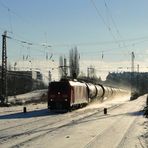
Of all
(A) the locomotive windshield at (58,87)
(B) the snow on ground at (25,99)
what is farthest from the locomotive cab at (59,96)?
(B) the snow on ground at (25,99)

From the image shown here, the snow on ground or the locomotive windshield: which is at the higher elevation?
the locomotive windshield

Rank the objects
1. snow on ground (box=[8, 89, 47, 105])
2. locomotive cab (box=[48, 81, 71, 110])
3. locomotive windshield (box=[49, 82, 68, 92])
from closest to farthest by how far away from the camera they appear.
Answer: locomotive cab (box=[48, 81, 71, 110]), locomotive windshield (box=[49, 82, 68, 92]), snow on ground (box=[8, 89, 47, 105])

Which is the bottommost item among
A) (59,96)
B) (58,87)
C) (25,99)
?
(25,99)

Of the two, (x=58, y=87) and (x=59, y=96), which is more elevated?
(x=58, y=87)

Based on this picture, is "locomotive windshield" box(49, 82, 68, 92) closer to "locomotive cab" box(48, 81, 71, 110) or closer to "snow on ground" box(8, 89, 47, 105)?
"locomotive cab" box(48, 81, 71, 110)

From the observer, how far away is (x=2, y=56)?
56469mm

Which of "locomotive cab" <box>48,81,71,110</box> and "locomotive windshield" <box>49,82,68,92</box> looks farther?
"locomotive windshield" <box>49,82,68,92</box>

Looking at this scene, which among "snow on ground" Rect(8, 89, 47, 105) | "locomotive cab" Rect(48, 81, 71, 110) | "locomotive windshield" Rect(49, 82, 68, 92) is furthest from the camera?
"snow on ground" Rect(8, 89, 47, 105)

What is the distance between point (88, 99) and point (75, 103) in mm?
11331

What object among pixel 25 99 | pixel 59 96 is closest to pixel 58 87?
pixel 59 96

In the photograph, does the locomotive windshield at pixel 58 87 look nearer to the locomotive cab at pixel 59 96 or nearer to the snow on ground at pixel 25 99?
the locomotive cab at pixel 59 96

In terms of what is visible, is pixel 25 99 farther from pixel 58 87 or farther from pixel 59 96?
pixel 59 96

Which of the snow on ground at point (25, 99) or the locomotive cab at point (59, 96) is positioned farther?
the snow on ground at point (25, 99)

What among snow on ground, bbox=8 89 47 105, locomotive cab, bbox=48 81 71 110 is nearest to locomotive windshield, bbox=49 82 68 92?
locomotive cab, bbox=48 81 71 110
